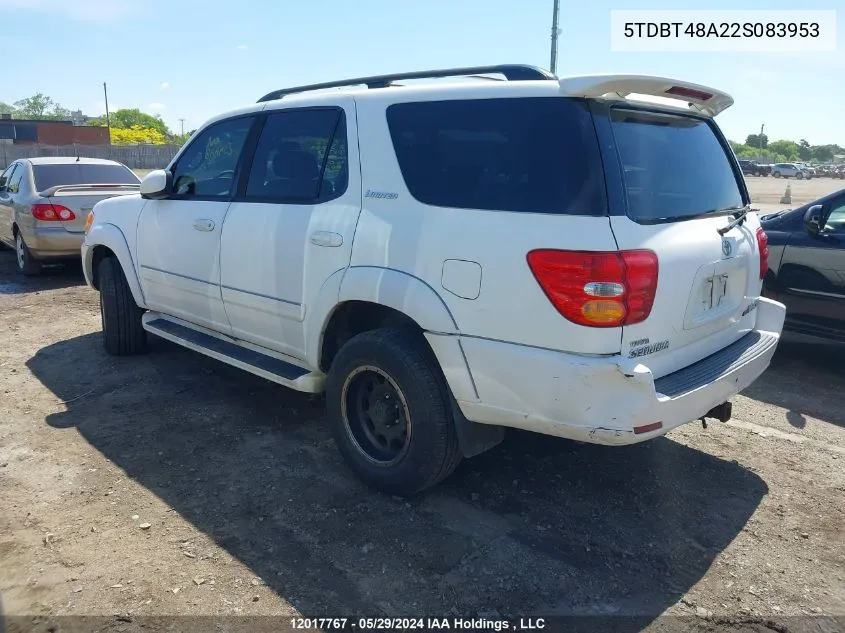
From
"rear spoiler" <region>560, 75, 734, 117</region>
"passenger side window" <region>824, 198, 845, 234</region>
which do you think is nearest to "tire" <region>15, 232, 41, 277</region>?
"rear spoiler" <region>560, 75, 734, 117</region>

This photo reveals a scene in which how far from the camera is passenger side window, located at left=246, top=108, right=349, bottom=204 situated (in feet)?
12.2

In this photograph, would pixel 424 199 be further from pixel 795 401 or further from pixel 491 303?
pixel 795 401

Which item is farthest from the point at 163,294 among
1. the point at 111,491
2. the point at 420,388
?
the point at 420,388

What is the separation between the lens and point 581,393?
277 centimetres

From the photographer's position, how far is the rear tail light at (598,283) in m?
2.70

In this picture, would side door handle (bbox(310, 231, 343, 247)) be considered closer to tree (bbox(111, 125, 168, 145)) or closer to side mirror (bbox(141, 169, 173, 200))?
side mirror (bbox(141, 169, 173, 200))

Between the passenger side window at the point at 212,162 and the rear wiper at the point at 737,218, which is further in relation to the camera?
the passenger side window at the point at 212,162

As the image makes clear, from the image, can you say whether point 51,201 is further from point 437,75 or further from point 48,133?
point 48,133

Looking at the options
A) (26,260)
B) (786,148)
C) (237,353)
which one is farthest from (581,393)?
(786,148)

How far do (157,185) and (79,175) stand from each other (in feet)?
19.0

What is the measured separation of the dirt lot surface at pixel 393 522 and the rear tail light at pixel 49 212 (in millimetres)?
4332

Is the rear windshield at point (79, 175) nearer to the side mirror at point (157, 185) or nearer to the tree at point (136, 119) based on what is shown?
the side mirror at point (157, 185)

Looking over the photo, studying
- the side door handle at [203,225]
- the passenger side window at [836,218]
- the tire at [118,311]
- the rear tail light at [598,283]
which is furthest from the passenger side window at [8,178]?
the passenger side window at [836,218]

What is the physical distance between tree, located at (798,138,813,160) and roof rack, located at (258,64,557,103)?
6215 inches
